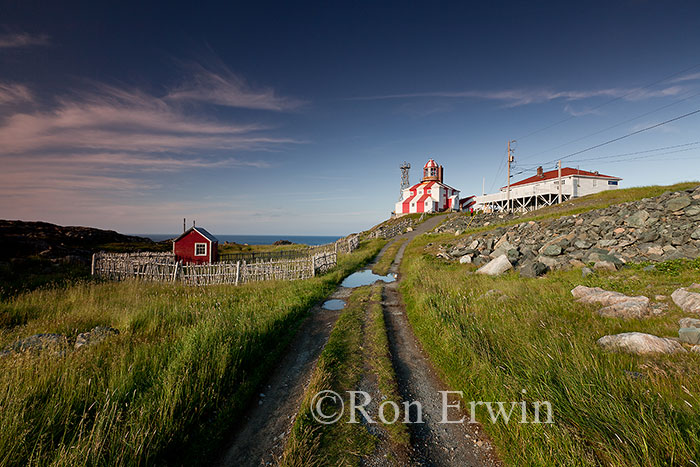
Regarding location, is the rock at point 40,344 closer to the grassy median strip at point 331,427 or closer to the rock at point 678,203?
the grassy median strip at point 331,427

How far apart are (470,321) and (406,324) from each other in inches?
79.7

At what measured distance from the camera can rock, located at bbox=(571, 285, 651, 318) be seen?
5977mm

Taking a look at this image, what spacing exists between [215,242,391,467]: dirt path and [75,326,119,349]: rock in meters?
4.66

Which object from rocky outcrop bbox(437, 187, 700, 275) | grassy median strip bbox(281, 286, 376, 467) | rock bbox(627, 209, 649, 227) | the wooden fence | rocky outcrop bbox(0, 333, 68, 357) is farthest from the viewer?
the wooden fence

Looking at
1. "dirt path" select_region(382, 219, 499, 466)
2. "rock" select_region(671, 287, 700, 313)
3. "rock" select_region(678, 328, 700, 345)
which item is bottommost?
"dirt path" select_region(382, 219, 499, 466)

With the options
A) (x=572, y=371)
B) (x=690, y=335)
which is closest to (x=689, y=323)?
(x=690, y=335)

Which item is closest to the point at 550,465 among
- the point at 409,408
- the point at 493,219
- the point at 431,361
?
the point at 409,408

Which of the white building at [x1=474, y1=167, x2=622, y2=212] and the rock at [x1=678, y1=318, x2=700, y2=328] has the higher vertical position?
the white building at [x1=474, y1=167, x2=622, y2=212]

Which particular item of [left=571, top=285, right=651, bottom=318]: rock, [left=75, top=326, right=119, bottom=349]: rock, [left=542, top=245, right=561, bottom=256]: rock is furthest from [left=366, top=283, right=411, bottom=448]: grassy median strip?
[left=542, top=245, right=561, bottom=256]: rock

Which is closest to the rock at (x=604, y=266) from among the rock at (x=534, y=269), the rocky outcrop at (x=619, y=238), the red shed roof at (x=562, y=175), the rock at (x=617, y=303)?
the rocky outcrop at (x=619, y=238)

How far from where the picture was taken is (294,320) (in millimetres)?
8469

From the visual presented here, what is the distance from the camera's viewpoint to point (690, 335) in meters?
4.62

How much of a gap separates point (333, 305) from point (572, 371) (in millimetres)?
7602

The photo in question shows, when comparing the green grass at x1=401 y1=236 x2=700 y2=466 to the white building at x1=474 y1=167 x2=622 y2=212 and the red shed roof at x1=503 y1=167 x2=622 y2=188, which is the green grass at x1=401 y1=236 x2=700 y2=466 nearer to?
the white building at x1=474 y1=167 x2=622 y2=212
